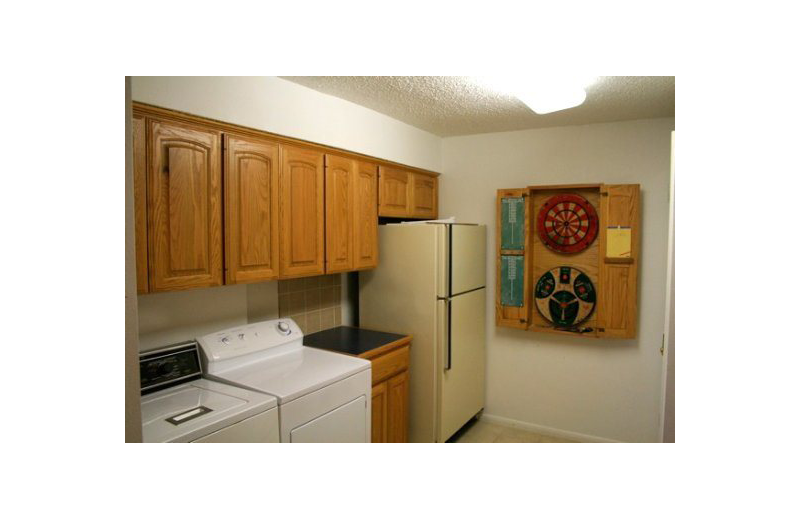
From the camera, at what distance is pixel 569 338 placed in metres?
3.38

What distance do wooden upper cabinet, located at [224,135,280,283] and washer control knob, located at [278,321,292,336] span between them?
0.39m

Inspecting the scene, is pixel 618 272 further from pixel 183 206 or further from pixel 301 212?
pixel 183 206

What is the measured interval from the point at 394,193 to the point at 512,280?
1106 millimetres

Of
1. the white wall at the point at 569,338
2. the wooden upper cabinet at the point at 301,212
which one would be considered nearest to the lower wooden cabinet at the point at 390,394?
the wooden upper cabinet at the point at 301,212

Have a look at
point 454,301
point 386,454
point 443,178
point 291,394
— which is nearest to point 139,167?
point 291,394

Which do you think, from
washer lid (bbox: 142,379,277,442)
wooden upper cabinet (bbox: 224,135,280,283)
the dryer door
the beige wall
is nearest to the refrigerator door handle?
the dryer door

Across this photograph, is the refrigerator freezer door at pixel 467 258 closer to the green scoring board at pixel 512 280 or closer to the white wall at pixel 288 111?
the green scoring board at pixel 512 280

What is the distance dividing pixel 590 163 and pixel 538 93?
4.22ft

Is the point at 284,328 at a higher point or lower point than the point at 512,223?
lower

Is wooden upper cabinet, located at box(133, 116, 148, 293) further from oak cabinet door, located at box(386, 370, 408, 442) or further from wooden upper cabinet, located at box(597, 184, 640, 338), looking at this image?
wooden upper cabinet, located at box(597, 184, 640, 338)

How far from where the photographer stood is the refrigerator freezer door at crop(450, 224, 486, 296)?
120 inches

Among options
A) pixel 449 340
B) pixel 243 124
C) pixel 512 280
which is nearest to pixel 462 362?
pixel 449 340

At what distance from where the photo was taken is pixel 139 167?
1.70 metres
